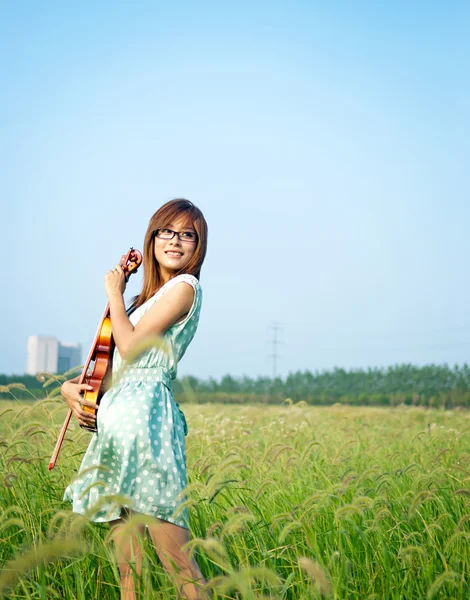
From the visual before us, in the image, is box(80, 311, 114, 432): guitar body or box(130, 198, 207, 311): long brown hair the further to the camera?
box(130, 198, 207, 311): long brown hair

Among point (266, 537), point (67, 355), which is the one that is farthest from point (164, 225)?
point (67, 355)

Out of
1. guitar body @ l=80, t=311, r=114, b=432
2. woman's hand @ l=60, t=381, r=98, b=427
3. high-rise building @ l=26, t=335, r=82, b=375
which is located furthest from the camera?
high-rise building @ l=26, t=335, r=82, b=375

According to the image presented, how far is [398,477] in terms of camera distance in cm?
535

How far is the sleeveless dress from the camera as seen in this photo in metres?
2.86

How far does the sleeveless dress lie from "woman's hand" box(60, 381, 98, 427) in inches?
2.8

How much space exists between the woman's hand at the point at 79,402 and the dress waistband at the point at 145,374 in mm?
173

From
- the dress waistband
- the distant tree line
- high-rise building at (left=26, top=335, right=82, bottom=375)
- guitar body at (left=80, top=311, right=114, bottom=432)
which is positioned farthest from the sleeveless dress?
high-rise building at (left=26, top=335, right=82, bottom=375)

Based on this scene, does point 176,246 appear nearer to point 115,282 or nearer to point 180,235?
point 180,235

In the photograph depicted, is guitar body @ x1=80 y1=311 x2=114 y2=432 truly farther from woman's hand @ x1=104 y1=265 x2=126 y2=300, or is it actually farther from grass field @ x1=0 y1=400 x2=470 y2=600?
grass field @ x1=0 y1=400 x2=470 y2=600

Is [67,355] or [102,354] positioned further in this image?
[67,355]

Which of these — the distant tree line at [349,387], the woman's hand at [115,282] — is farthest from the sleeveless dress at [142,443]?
the distant tree line at [349,387]

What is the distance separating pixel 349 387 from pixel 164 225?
34.2 m

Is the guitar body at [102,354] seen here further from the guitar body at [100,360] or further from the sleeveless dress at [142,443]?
the sleeveless dress at [142,443]

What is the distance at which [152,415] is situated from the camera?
9.62 ft
